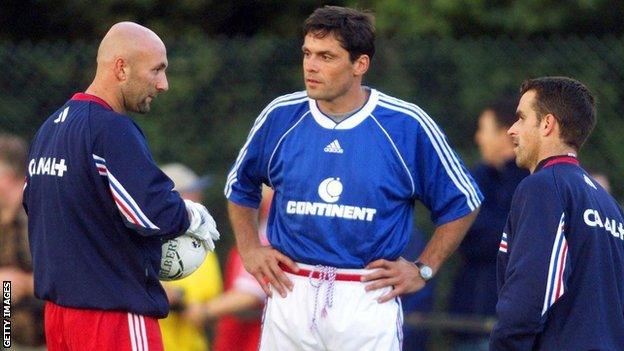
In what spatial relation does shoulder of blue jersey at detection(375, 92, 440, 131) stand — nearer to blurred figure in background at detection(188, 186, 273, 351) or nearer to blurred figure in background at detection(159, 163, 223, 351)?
blurred figure in background at detection(159, 163, 223, 351)

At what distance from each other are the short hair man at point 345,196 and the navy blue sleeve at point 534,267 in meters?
1.04

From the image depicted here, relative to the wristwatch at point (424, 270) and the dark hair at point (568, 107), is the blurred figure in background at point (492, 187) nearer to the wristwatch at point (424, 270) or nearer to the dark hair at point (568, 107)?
the wristwatch at point (424, 270)

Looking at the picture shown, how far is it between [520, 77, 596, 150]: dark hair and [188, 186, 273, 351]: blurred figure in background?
331cm

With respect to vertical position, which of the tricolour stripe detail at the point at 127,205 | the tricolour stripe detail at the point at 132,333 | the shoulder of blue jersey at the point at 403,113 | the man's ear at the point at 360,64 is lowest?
→ the tricolour stripe detail at the point at 132,333

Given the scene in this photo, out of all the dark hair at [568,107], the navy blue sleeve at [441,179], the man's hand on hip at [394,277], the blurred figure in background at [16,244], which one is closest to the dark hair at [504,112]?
the navy blue sleeve at [441,179]

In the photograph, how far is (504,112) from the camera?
8.37 metres

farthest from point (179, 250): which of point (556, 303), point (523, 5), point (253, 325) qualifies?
point (523, 5)

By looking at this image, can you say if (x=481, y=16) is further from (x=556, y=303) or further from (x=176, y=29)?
(x=556, y=303)

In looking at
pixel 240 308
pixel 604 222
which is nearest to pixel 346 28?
pixel 604 222

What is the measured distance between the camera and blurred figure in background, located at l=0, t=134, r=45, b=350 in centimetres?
854

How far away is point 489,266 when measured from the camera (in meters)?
8.53

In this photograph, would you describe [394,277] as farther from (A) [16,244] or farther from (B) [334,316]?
(A) [16,244]

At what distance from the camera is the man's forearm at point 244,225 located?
264 inches

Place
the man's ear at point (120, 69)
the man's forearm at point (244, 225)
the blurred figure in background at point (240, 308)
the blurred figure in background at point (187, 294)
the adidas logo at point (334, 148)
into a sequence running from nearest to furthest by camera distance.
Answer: the man's ear at point (120, 69) → the adidas logo at point (334, 148) → the man's forearm at point (244, 225) → the blurred figure in background at point (187, 294) → the blurred figure in background at point (240, 308)
